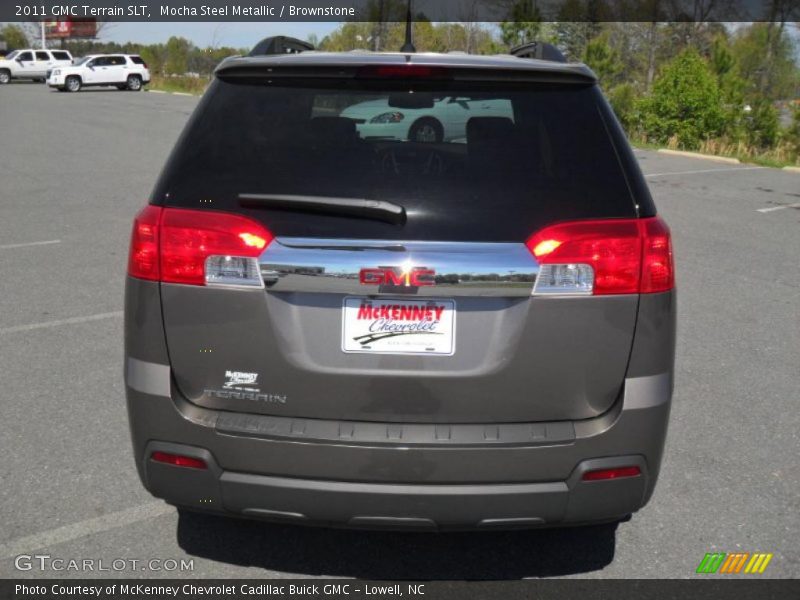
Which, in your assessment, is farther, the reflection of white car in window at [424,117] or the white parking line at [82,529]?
the white parking line at [82,529]

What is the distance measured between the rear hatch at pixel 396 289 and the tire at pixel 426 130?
390mm

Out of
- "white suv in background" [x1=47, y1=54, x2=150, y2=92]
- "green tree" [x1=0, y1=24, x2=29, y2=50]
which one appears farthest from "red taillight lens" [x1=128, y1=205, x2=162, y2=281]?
"green tree" [x1=0, y1=24, x2=29, y2=50]

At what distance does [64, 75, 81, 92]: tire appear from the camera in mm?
44956

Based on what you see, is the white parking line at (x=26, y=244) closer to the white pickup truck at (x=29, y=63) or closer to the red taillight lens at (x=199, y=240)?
the red taillight lens at (x=199, y=240)

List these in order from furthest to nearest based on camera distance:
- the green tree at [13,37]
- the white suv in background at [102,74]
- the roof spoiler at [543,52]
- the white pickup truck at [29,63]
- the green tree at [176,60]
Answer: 1. the green tree at [13,37]
2. the green tree at [176,60]
3. the white pickup truck at [29,63]
4. the white suv in background at [102,74]
5. the roof spoiler at [543,52]

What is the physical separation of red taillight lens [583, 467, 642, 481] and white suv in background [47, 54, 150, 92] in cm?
4628

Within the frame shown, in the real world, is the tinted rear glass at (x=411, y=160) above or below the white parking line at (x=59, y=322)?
above

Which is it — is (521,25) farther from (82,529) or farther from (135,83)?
(82,529)

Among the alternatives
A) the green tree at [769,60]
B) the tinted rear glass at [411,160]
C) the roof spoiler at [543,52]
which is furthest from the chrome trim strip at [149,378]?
the green tree at [769,60]

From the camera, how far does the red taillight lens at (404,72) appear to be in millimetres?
2961
